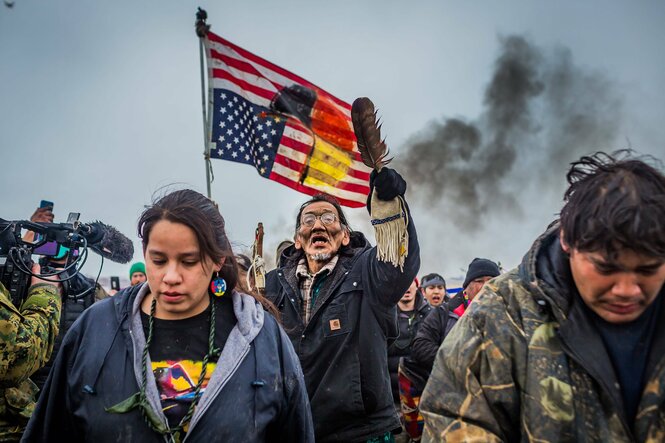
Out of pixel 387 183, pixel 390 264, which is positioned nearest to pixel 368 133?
pixel 387 183

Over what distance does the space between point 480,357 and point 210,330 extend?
1.21 m

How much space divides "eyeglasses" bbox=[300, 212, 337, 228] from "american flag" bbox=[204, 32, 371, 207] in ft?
9.39

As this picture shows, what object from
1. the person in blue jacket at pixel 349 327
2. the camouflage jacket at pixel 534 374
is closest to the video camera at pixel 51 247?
the person in blue jacket at pixel 349 327

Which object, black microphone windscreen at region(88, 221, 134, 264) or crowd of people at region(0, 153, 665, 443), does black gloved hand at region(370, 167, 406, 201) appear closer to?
crowd of people at region(0, 153, 665, 443)

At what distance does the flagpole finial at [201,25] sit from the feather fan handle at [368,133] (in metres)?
4.75

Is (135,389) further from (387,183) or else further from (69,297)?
(69,297)

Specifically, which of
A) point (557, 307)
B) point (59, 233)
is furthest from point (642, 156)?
point (59, 233)

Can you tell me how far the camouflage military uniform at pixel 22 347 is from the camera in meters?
2.63

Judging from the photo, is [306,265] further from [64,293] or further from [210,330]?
[64,293]

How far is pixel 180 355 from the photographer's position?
220 centimetres

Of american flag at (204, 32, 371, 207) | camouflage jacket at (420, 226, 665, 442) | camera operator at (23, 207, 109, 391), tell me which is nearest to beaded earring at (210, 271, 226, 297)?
camouflage jacket at (420, 226, 665, 442)

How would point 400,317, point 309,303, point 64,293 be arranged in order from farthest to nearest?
point 400,317, point 64,293, point 309,303

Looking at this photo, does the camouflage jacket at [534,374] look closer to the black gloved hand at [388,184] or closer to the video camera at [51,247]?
the black gloved hand at [388,184]

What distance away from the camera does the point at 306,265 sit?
395 cm
